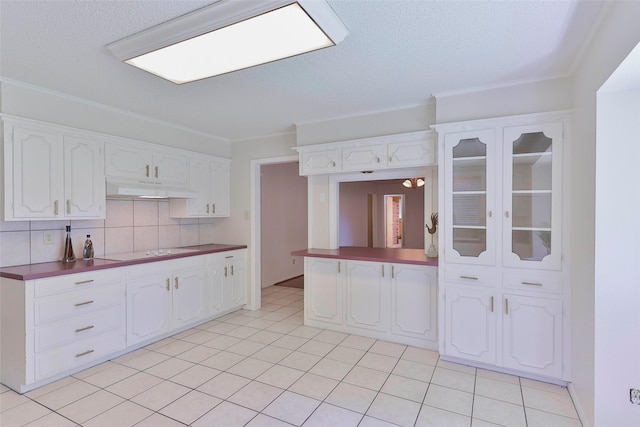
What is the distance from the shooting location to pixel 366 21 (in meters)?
1.78

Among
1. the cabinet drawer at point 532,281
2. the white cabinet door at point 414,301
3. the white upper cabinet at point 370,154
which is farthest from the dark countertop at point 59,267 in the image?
the cabinet drawer at point 532,281

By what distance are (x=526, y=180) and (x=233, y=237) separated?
11.8 ft

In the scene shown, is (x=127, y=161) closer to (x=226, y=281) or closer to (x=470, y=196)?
(x=226, y=281)

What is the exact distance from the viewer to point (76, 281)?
262 cm

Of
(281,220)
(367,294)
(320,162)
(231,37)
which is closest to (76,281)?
(231,37)

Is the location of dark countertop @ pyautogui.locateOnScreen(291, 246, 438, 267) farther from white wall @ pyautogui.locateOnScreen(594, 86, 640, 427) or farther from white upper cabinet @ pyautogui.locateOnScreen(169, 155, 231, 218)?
white upper cabinet @ pyautogui.locateOnScreen(169, 155, 231, 218)

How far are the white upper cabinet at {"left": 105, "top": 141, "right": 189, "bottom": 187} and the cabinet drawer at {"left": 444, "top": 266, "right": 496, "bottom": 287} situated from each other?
10.5 feet

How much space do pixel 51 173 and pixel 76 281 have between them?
0.95m

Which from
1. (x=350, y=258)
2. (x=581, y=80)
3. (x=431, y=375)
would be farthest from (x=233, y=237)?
(x=581, y=80)

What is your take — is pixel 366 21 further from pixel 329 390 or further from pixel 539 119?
pixel 329 390

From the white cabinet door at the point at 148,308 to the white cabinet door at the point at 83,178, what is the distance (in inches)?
31.5

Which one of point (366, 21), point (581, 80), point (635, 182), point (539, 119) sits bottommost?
point (635, 182)

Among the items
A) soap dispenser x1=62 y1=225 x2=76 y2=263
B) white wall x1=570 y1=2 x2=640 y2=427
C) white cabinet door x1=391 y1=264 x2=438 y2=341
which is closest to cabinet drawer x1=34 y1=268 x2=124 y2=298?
soap dispenser x1=62 y1=225 x2=76 y2=263

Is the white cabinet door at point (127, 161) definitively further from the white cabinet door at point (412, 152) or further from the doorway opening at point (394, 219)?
the doorway opening at point (394, 219)
